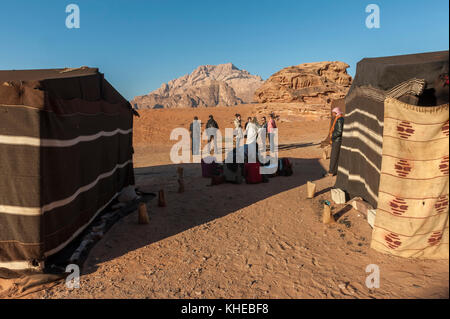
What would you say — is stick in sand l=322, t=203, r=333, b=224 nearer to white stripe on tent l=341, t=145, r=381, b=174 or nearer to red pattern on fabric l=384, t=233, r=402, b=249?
white stripe on tent l=341, t=145, r=381, b=174

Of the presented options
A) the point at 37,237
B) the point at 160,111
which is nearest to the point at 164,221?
the point at 37,237

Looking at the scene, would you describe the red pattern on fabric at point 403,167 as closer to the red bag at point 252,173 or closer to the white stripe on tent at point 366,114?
the white stripe on tent at point 366,114

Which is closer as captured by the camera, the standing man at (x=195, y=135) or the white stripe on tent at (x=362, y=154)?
the white stripe on tent at (x=362, y=154)

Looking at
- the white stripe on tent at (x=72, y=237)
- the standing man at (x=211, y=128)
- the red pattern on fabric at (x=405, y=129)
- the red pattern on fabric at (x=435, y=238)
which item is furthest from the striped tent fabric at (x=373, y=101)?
the standing man at (x=211, y=128)

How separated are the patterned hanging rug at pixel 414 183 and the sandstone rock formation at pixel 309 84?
26080mm

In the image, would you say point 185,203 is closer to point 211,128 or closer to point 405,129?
point 405,129

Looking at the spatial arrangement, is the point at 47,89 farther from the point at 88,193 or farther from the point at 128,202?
the point at 128,202

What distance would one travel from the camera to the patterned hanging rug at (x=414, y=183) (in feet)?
12.0

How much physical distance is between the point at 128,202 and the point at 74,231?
7.51 ft

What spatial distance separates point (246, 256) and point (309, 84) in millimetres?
28155

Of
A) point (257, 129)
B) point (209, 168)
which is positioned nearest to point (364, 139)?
point (209, 168)

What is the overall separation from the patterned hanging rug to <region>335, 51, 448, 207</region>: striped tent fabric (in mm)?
457

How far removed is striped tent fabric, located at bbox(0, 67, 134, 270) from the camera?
355 cm

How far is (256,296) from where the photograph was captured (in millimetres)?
3256
